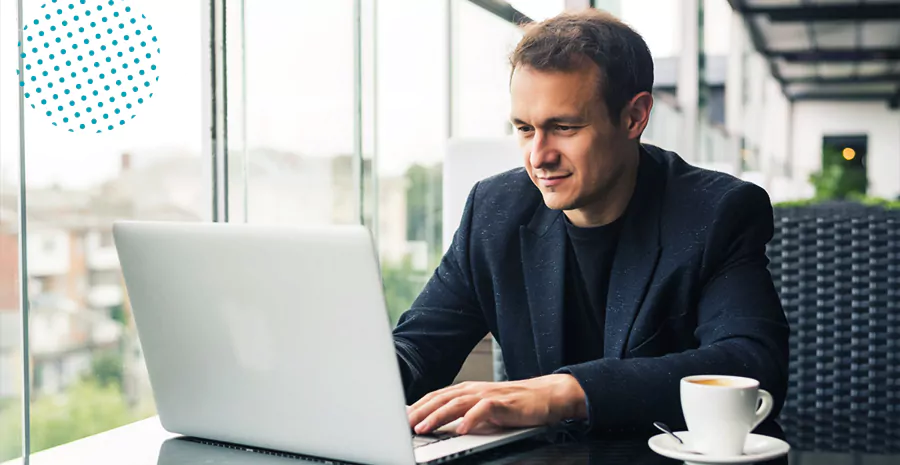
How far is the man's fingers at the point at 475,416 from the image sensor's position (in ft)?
2.99

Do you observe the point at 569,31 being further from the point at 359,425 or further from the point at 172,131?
the point at 172,131

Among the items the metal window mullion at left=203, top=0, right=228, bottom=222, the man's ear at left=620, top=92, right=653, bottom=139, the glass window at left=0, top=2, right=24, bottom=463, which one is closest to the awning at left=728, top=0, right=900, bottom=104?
the metal window mullion at left=203, top=0, right=228, bottom=222

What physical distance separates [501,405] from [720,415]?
0.71 ft

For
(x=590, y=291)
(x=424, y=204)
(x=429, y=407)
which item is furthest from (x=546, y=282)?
(x=424, y=204)

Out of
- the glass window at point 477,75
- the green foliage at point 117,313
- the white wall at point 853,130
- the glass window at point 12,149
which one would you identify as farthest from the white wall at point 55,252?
the white wall at point 853,130

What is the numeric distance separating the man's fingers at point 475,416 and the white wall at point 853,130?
20068 millimetres

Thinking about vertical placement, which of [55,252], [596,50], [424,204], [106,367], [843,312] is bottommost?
[106,367]

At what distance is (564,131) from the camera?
123 cm

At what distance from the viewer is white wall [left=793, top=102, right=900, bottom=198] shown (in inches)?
774

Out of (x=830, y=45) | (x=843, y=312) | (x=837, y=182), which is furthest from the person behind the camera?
(x=830, y=45)

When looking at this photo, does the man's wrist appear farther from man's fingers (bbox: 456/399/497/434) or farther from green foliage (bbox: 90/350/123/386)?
green foliage (bbox: 90/350/123/386)

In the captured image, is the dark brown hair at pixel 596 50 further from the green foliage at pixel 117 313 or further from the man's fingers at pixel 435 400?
the green foliage at pixel 117 313

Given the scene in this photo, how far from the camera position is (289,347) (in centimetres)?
83

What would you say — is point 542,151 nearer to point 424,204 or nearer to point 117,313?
point 424,204
